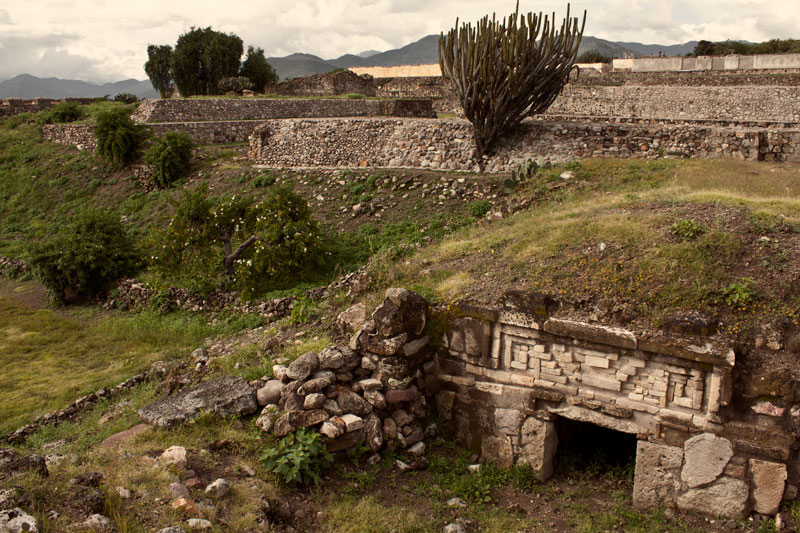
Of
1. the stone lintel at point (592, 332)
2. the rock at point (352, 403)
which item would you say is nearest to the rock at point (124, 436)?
the rock at point (352, 403)

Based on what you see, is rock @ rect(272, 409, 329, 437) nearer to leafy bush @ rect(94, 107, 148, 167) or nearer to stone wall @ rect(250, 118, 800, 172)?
stone wall @ rect(250, 118, 800, 172)

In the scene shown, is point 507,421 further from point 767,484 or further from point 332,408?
point 767,484

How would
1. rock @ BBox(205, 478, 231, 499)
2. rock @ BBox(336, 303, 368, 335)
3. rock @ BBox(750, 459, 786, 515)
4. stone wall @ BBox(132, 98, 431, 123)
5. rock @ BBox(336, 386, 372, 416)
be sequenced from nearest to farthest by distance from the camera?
rock @ BBox(205, 478, 231, 499), rock @ BBox(750, 459, 786, 515), rock @ BBox(336, 386, 372, 416), rock @ BBox(336, 303, 368, 335), stone wall @ BBox(132, 98, 431, 123)

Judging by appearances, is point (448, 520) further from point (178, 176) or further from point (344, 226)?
point (178, 176)

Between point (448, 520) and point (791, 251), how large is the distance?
484cm

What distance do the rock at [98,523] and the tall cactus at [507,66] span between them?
39.0 ft

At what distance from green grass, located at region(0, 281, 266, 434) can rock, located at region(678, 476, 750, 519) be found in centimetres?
792

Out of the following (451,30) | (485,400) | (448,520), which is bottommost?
(448,520)

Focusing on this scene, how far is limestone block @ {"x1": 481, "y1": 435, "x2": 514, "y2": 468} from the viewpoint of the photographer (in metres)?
6.29

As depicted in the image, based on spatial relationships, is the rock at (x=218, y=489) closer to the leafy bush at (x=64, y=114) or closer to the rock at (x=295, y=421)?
the rock at (x=295, y=421)

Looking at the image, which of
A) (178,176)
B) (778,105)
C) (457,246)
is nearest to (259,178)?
(178,176)

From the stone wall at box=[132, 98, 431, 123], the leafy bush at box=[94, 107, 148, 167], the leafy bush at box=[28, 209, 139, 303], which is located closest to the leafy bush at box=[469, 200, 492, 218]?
the leafy bush at box=[28, 209, 139, 303]

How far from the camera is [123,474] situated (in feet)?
15.2

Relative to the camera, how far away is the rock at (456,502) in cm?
547
